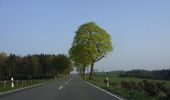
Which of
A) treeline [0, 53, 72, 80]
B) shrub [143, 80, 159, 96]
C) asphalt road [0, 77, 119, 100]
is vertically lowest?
asphalt road [0, 77, 119, 100]

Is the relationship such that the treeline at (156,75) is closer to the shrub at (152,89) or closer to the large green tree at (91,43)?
the large green tree at (91,43)

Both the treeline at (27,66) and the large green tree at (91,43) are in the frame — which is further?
the treeline at (27,66)

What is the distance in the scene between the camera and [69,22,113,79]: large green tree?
7056 centimetres

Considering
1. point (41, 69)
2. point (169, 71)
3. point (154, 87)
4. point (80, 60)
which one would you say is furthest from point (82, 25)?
point (41, 69)

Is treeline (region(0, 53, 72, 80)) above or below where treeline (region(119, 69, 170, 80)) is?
above

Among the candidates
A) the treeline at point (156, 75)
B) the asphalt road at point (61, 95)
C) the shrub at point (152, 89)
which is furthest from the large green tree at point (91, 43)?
the shrub at point (152, 89)

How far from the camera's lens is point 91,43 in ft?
234

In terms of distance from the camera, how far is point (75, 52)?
243 feet

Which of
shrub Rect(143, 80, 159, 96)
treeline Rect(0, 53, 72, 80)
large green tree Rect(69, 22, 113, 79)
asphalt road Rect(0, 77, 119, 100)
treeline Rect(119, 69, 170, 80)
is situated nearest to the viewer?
asphalt road Rect(0, 77, 119, 100)

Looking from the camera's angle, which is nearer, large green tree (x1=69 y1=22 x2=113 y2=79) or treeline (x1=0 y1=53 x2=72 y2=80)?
large green tree (x1=69 y1=22 x2=113 y2=79)

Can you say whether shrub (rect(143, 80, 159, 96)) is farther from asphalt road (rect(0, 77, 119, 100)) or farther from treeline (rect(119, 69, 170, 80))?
treeline (rect(119, 69, 170, 80))

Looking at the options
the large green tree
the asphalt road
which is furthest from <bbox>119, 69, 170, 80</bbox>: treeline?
the asphalt road

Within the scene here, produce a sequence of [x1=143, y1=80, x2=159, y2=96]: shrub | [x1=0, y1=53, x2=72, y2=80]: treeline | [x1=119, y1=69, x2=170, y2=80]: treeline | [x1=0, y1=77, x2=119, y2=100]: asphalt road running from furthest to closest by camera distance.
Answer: [x1=0, y1=53, x2=72, y2=80]: treeline < [x1=119, y1=69, x2=170, y2=80]: treeline < [x1=143, y1=80, x2=159, y2=96]: shrub < [x1=0, y1=77, x2=119, y2=100]: asphalt road

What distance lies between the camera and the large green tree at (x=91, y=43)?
70.6 m
